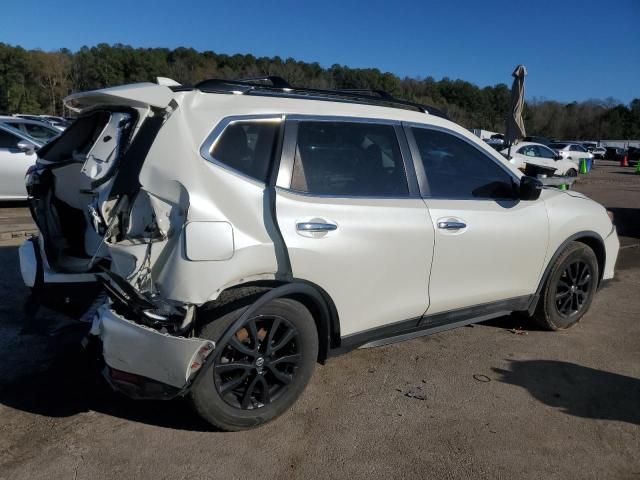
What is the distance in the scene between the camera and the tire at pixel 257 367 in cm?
284

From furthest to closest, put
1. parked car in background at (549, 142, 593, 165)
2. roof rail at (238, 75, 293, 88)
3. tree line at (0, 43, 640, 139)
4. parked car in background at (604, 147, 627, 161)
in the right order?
tree line at (0, 43, 640, 139) < parked car in background at (604, 147, 627, 161) < parked car in background at (549, 142, 593, 165) < roof rail at (238, 75, 293, 88)

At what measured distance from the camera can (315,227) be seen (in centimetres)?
304

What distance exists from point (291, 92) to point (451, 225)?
1.36 meters

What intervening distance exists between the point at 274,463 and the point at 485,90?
101617mm

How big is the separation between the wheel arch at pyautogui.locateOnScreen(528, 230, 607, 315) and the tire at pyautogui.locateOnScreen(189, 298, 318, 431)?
217 cm

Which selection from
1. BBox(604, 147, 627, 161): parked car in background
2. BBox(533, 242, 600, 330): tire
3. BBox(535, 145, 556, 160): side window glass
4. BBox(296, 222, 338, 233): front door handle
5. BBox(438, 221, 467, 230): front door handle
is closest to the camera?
BBox(296, 222, 338, 233): front door handle

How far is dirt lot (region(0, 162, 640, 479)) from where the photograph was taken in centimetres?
277

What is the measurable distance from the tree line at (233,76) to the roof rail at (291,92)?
4941 cm

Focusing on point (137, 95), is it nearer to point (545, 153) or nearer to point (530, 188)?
point (530, 188)

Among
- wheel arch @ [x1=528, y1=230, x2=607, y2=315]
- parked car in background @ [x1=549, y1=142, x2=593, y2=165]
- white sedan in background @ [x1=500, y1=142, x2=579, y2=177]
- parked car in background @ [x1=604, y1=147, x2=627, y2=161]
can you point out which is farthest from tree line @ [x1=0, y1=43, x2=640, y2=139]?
wheel arch @ [x1=528, y1=230, x2=607, y2=315]

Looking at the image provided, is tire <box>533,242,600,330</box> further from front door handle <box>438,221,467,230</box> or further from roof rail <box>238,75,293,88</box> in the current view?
roof rail <box>238,75,293,88</box>

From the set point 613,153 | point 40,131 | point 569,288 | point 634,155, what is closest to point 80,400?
point 569,288

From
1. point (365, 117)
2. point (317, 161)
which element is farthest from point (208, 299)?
point (365, 117)

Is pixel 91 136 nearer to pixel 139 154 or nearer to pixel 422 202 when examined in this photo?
pixel 139 154
